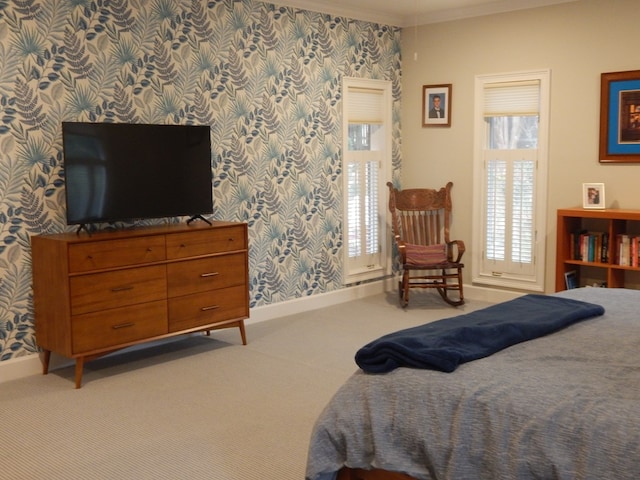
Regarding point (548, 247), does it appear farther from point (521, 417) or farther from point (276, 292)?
point (521, 417)

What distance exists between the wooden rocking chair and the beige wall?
0.16m

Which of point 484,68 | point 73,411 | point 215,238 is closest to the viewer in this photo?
point 73,411

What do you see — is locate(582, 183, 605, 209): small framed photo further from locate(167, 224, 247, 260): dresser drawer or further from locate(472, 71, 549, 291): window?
locate(167, 224, 247, 260): dresser drawer

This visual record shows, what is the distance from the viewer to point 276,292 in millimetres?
6090

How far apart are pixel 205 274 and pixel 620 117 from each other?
11.3 ft

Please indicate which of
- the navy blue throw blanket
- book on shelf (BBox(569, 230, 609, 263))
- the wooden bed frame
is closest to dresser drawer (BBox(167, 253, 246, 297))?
the navy blue throw blanket

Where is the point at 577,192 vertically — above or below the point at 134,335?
above

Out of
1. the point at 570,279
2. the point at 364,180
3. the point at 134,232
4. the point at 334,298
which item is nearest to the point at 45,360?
the point at 134,232

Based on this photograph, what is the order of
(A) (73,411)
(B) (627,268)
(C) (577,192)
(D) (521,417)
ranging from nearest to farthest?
(D) (521,417) → (A) (73,411) → (B) (627,268) → (C) (577,192)

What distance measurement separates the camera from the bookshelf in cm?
550

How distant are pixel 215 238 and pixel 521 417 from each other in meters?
3.12

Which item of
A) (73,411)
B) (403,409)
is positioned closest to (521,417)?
(403,409)

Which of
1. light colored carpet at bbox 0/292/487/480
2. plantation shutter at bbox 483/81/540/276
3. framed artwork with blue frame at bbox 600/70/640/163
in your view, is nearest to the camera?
light colored carpet at bbox 0/292/487/480

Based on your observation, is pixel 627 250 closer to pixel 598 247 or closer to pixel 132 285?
pixel 598 247
